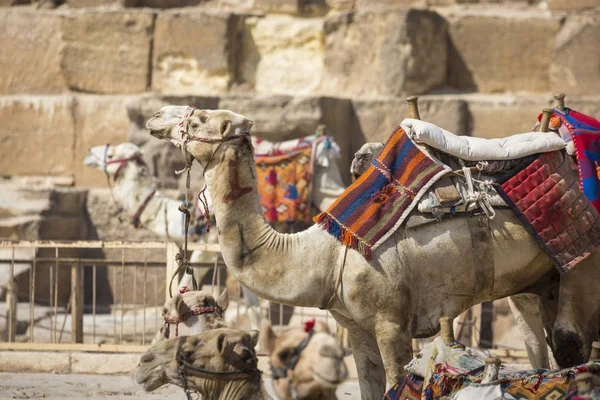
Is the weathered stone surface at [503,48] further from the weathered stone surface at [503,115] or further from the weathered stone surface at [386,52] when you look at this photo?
the weathered stone surface at [503,115]

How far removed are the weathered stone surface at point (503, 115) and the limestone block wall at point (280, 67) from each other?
0.05ft

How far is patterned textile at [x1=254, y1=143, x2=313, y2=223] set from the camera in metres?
11.3

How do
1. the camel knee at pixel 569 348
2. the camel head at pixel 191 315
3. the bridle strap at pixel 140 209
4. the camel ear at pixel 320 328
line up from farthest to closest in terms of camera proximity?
1. the bridle strap at pixel 140 209
2. the camel knee at pixel 569 348
3. the camel head at pixel 191 315
4. the camel ear at pixel 320 328

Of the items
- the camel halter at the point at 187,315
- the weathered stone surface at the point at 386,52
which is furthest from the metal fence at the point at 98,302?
the camel halter at the point at 187,315

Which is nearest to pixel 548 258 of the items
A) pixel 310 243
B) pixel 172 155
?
pixel 310 243

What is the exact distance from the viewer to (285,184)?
1134cm

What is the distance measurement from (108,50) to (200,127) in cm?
815

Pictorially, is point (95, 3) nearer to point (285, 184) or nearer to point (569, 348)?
point (285, 184)

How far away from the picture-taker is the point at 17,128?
44.8 feet

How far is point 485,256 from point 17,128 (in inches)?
352

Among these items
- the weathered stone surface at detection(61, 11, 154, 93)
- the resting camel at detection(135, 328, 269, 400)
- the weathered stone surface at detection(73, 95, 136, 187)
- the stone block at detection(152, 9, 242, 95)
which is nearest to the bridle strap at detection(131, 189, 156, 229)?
the weathered stone surface at detection(73, 95, 136, 187)

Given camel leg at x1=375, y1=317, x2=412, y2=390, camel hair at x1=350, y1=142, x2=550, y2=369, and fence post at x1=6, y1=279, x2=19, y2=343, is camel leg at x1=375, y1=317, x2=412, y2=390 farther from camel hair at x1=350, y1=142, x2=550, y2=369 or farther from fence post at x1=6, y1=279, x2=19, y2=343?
fence post at x1=6, y1=279, x2=19, y2=343

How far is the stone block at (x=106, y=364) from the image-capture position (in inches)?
373

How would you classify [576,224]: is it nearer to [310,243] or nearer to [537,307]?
[537,307]
